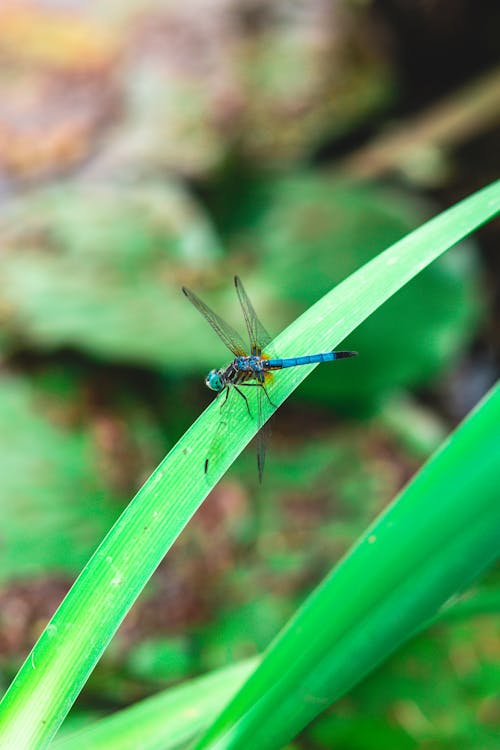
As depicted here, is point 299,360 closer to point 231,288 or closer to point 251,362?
point 251,362

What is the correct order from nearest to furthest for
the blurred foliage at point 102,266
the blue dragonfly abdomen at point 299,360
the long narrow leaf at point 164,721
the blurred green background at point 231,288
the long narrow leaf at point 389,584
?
the long narrow leaf at point 389,584, the long narrow leaf at point 164,721, the blue dragonfly abdomen at point 299,360, the blurred green background at point 231,288, the blurred foliage at point 102,266

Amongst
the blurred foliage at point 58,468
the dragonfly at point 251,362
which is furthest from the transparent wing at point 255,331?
the blurred foliage at point 58,468

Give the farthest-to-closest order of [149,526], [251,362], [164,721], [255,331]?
[255,331]
[251,362]
[164,721]
[149,526]

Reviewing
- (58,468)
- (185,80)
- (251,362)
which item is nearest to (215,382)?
(251,362)

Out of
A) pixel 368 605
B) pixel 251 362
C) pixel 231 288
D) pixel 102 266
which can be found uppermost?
pixel 102 266

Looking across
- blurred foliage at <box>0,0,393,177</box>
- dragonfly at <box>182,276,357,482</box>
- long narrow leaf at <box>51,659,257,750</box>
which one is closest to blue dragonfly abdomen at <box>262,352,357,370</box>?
dragonfly at <box>182,276,357,482</box>

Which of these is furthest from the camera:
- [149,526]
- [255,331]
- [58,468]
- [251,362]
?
[58,468]

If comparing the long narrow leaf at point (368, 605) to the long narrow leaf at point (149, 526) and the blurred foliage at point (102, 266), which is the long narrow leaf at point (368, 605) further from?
the blurred foliage at point (102, 266)
